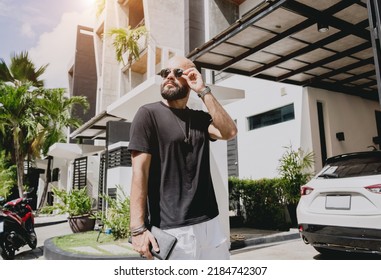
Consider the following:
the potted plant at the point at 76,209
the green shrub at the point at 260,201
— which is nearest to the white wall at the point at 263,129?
the green shrub at the point at 260,201

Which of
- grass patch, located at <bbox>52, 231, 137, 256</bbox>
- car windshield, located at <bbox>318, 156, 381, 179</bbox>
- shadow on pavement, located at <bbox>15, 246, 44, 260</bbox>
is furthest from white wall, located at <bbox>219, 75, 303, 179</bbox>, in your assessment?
shadow on pavement, located at <bbox>15, 246, 44, 260</bbox>

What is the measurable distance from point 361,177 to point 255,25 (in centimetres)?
261

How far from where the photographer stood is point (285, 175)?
19.3ft

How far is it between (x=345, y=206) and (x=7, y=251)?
3.88m

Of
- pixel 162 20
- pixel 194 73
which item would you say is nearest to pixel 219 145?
pixel 194 73

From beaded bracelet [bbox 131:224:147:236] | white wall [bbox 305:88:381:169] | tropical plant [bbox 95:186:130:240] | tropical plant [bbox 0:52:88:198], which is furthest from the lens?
white wall [bbox 305:88:381:169]

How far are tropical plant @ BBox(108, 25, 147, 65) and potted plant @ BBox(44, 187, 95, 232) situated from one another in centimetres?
510

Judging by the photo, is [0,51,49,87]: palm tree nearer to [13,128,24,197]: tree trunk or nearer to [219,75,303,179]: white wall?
[13,128,24,197]: tree trunk

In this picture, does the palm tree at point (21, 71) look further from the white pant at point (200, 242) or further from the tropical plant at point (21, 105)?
the white pant at point (200, 242)

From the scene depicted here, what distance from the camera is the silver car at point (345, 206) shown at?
2.43m

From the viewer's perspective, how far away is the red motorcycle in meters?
3.67

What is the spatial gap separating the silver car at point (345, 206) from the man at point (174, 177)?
1599mm

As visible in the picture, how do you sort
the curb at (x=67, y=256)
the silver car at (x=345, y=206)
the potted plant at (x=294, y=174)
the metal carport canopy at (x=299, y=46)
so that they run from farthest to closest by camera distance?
the potted plant at (x=294, y=174) < the metal carport canopy at (x=299, y=46) < the curb at (x=67, y=256) < the silver car at (x=345, y=206)
